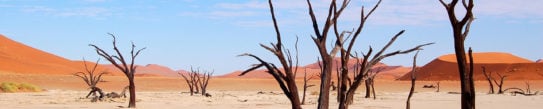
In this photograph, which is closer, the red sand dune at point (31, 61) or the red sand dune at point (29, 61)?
the red sand dune at point (29, 61)

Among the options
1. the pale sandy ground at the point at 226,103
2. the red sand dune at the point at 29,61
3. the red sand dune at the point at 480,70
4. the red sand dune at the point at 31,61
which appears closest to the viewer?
the pale sandy ground at the point at 226,103

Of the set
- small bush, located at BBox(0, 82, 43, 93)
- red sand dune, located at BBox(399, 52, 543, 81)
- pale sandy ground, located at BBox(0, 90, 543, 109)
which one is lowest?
pale sandy ground, located at BBox(0, 90, 543, 109)

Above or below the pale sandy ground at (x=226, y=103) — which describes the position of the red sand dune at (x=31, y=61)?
above

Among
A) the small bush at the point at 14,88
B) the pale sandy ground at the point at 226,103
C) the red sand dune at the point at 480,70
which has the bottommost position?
the pale sandy ground at the point at 226,103

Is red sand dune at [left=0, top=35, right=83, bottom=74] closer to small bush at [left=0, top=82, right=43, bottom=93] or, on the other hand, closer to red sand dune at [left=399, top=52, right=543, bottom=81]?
A: small bush at [left=0, top=82, right=43, bottom=93]

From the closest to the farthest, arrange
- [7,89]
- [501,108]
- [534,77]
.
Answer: [501,108], [7,89], [534,77]

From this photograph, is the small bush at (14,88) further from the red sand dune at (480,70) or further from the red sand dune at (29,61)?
the red sand dune at (29,61)

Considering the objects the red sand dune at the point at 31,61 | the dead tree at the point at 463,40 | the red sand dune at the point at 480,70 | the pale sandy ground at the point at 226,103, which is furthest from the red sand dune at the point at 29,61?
the dead tree at the point at 463,40

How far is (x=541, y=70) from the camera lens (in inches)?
3445

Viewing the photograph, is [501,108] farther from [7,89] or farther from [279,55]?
[7,89]

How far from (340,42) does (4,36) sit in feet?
Result: 415

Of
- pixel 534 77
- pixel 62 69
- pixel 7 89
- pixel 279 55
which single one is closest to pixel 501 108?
pixel 279 55

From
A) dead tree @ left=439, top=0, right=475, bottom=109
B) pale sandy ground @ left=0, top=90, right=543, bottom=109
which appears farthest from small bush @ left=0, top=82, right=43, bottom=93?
dead tree @ left=439, top=0, right=475, bottom=109

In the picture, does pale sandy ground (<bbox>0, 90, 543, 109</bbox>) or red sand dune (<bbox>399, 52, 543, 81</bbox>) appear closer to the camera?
pale sandy ground (<bbox>0, 90, 543, 109</bbox>)
